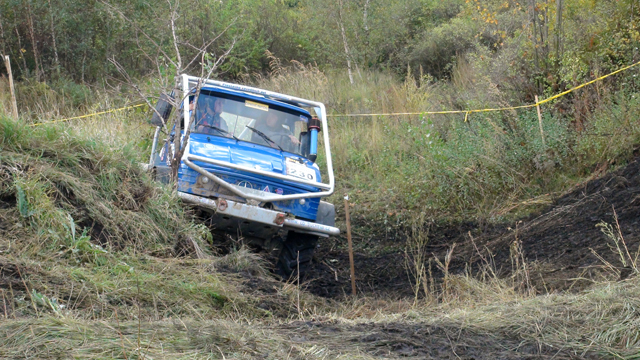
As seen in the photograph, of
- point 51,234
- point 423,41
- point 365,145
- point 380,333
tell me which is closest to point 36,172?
point 51,234

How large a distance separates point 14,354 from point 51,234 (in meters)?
2.33

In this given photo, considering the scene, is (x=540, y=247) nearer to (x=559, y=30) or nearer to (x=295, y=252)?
(x=295, y=252)

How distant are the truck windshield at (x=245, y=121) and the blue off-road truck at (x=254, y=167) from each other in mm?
12

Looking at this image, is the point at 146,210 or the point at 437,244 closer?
the point at 146,210

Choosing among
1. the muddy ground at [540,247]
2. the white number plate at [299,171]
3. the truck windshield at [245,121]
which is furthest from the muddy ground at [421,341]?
the truck windshield at [245,121]

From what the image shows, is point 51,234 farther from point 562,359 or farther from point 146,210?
point 562,359

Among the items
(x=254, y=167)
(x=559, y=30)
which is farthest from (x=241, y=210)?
(x=559, y=30)

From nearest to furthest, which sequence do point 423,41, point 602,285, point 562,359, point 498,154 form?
point 562,359, point 602,285, point 498,154, point 423,41

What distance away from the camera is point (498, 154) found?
391 inches

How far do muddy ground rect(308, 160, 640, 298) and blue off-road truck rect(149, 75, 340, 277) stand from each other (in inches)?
25.7

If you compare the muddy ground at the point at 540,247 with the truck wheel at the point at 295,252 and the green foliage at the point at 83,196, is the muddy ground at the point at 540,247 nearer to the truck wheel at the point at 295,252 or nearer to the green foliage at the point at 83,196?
the truck wheel at the point at 295,252

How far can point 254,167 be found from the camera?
7.05 metres

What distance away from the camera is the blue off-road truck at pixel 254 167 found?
6840mm

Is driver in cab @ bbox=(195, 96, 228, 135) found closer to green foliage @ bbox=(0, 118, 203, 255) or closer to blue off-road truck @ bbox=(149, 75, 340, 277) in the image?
blue off-road truck @ bbox=(149, 75, 340, 277)
